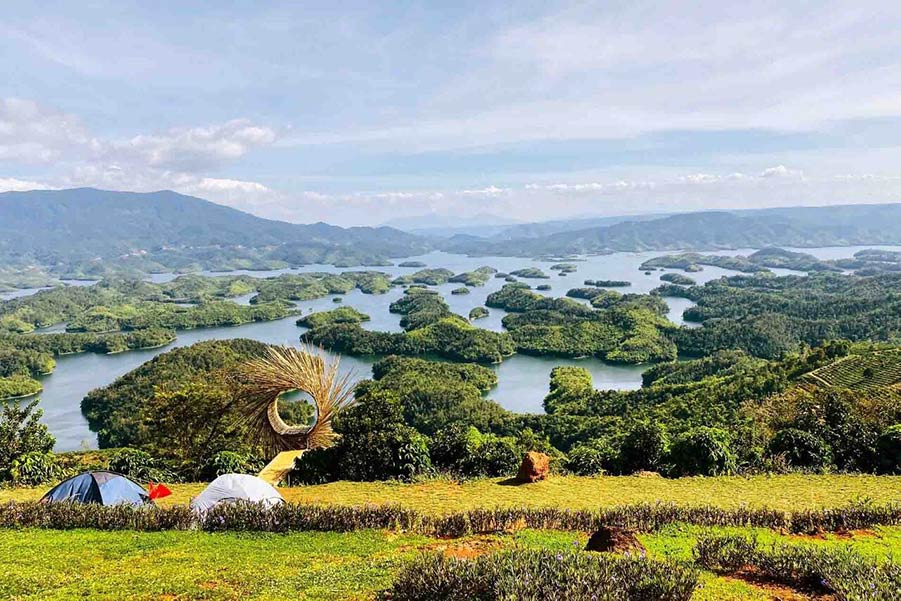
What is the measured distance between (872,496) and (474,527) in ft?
22.5

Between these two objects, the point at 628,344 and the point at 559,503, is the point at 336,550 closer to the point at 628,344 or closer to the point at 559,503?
the point at 559,503

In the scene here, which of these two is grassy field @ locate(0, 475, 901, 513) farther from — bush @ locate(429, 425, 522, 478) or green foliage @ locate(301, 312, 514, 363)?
green foliage @ locate(301, 312, 514, 363)

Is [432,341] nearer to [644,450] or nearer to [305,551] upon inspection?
[644,450]

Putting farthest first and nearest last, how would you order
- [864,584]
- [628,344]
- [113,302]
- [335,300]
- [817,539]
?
1. [335,300]
2. [113,302]
3. [628,344]
4. [817,539]
5. [864,584]

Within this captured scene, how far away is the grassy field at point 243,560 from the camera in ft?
15.2

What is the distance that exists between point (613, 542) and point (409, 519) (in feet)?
8.38

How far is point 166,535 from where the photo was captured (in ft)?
20.5

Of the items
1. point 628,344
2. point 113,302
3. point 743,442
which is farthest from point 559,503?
point 113,302

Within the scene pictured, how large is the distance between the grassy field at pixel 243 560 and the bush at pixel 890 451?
477cm

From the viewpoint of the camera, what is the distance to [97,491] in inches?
308

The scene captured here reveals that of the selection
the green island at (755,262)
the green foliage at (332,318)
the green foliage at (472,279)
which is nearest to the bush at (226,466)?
the green foliage at (332,318)

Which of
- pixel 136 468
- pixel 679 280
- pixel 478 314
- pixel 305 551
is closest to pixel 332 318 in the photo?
pixel 478 314

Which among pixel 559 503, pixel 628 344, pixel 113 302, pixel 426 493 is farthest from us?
pixel 113 302

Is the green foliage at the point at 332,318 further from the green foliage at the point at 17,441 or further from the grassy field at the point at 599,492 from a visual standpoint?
the grassy field at the point at 599,492
